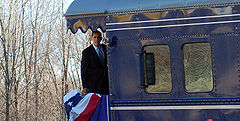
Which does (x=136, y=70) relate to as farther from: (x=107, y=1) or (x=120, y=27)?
(x=107, y=1)

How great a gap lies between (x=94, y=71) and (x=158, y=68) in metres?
1.39

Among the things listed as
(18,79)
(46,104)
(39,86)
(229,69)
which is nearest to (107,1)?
(229,69)

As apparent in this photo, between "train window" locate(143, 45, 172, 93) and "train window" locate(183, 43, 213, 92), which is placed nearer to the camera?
"train window" locate(183, 43, 213, 92)

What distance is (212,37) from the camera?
5340 millimetres

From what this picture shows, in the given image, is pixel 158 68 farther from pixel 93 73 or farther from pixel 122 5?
pixel 93 73

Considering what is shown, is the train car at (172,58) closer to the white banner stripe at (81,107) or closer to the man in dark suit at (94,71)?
the white banner stripe at (81,107)

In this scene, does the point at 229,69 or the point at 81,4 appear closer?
the point at 229,69

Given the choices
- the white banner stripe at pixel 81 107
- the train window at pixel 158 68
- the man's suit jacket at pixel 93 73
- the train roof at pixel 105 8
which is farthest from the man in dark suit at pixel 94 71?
the train window at pixel 158 68

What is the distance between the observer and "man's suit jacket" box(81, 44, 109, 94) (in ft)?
21.3

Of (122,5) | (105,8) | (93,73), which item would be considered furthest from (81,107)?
(122,5)

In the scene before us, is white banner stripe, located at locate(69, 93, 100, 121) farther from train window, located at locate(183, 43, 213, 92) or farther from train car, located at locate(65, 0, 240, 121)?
train window, located at locate(183, 43, 213, 92)

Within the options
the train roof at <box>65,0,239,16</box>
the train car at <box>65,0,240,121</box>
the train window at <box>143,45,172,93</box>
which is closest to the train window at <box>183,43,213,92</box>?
the train car at <box>65,0,240,121</box>

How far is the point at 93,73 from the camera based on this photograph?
6.51 m

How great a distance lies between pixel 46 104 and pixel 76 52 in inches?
155
